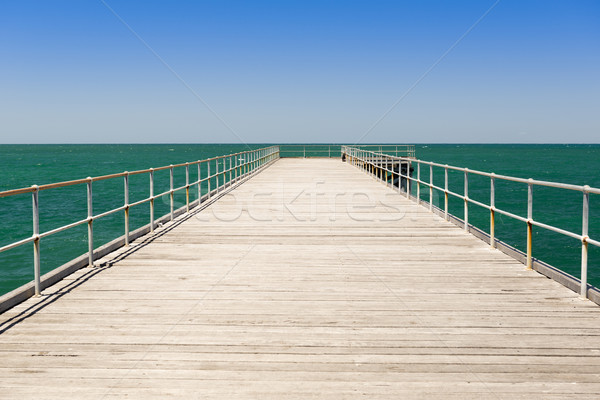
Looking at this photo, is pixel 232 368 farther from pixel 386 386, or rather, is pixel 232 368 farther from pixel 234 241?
pixel 234 241

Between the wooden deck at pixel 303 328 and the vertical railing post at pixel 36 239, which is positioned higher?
the vertical railing post at pixel 36 239

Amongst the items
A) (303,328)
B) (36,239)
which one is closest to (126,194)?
(36,239)

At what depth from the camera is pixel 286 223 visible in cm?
1138

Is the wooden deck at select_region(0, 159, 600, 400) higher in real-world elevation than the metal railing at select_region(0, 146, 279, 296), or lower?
lower

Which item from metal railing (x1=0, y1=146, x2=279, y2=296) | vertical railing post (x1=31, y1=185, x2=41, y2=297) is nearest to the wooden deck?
vertical railing post (x1=31, y1=185, x2=41, y2=297)

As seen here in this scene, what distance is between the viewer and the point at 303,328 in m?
5.00

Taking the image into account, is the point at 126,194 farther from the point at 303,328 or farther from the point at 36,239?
the point at 303,328

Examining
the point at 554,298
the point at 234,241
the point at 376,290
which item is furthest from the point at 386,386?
the point at 234,241

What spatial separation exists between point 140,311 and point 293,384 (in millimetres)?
2249

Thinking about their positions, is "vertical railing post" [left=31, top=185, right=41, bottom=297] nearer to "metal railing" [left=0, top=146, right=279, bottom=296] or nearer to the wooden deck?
"metal railing" [left=0, top=146, right=279, bottom=296]

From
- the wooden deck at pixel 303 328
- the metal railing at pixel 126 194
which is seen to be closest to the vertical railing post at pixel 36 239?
the metal railing at pixel 126 194

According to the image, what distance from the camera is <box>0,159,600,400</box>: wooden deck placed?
3855mm

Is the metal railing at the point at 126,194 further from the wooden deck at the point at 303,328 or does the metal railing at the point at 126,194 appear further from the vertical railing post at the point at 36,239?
the wooden deck at the point at 303,328

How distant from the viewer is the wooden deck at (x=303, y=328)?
3855 mm
